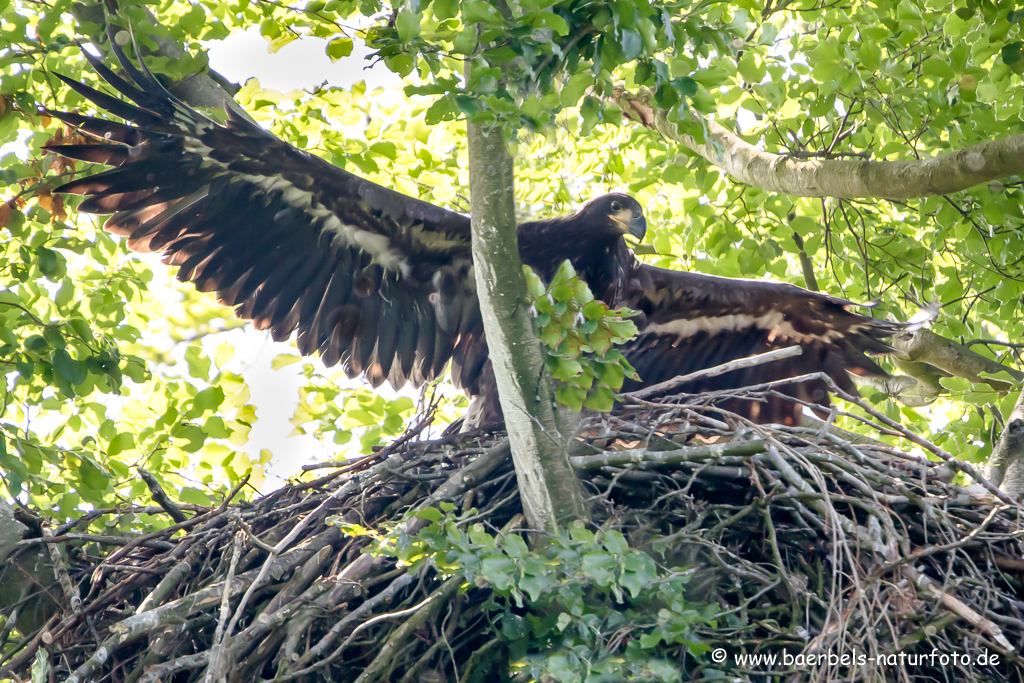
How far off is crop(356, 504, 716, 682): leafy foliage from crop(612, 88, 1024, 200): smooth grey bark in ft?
3.42

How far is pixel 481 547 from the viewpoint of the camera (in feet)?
6.61

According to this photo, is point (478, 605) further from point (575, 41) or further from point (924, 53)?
point (924, 53)

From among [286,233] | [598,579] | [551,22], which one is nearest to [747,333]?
[286,233]

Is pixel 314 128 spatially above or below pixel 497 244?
above

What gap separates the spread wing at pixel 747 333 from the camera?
4062mm

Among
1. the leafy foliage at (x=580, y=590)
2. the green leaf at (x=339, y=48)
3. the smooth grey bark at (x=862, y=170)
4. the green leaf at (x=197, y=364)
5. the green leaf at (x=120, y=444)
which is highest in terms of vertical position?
the green leaf at (x=339, y=48)

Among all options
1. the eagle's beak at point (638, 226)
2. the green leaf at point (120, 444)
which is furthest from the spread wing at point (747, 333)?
the green leaf at point (120, 444)

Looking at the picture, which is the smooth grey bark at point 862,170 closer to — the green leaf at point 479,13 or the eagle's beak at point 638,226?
the eagle's beak at point 638,226

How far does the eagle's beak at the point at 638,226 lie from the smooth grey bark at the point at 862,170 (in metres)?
0.46

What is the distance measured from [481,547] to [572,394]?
487 mm

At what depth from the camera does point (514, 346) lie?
2.15 m

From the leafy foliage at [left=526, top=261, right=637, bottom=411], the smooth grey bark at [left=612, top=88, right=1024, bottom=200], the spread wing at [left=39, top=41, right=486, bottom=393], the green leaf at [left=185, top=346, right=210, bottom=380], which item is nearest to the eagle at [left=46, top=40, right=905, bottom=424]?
the spread wing at [left=39, top=41, right=486, bottom=393]

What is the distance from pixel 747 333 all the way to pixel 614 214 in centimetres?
93

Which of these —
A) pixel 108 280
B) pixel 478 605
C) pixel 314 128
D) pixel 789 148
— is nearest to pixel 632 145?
pixel 789 148
